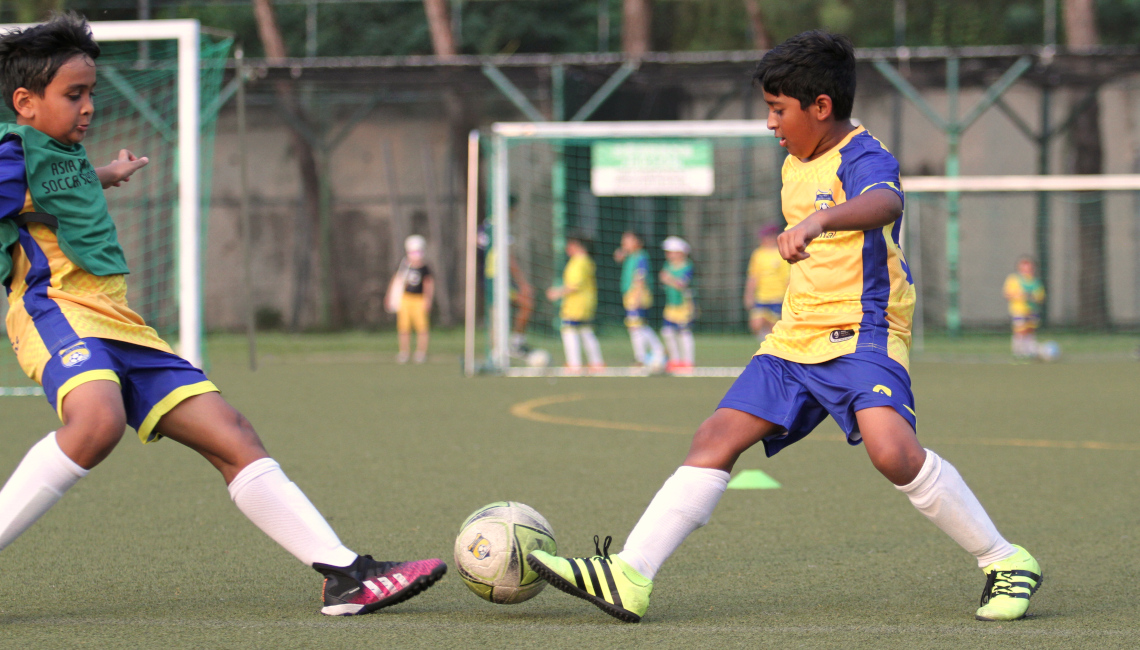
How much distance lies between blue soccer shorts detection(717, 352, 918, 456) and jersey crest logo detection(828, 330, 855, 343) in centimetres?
5

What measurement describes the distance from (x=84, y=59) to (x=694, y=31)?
24857mm

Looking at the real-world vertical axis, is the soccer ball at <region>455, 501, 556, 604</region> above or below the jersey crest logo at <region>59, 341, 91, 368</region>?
below

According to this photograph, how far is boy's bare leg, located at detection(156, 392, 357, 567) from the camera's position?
3.29m

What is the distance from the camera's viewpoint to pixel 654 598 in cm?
371

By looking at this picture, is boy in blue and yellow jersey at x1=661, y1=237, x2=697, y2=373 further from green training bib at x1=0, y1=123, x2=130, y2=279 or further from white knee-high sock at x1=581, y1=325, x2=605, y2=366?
green training bib at x1=0, y1=123, x2=130, y2=279

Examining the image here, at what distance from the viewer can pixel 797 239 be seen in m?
2.95

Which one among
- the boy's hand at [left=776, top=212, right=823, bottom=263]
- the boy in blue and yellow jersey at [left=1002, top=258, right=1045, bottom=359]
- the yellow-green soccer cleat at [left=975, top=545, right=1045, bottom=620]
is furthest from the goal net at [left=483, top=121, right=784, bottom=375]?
the boy's hand at [left=776, top=212, right=823, bottom=263]

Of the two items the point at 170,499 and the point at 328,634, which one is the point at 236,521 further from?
the point at 328,634

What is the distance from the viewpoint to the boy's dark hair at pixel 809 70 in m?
3.31

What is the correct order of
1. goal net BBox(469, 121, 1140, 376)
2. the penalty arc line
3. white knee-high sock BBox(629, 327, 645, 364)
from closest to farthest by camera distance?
the penalty arc line, white knee-high sock BBox(629, 327, 645, 364), goal net BBox(469, 121, 1140, 376)

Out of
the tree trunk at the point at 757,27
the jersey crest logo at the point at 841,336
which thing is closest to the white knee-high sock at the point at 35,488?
the jersey crest logo at the point at 841,336

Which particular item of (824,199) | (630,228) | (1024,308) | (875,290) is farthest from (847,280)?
(630,228)

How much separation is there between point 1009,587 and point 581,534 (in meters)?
1.72

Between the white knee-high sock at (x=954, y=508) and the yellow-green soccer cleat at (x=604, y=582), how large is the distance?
0.73m
